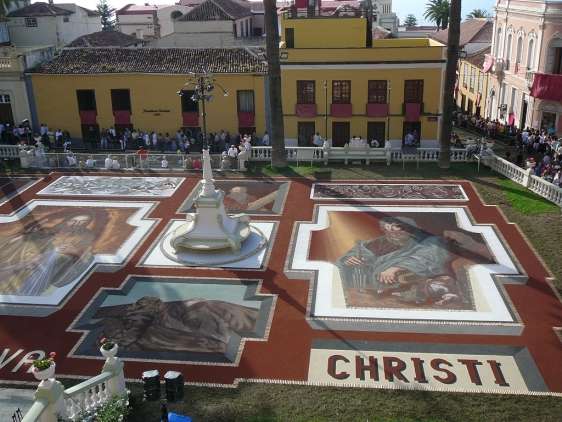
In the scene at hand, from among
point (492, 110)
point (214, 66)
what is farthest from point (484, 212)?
point (492, 110)

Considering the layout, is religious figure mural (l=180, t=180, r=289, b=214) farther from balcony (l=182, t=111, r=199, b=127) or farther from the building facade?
the building facade

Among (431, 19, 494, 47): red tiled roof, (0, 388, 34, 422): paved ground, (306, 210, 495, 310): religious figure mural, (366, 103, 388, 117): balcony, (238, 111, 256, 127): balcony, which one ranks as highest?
(431, 19, 494, 47): red tiled roof

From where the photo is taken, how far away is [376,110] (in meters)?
35.4

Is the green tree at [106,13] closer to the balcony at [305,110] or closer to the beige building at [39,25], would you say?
the beige building at [39,25]

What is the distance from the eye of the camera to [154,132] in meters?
38.2

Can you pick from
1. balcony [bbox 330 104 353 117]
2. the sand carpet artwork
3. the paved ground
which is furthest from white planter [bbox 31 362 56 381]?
balcony [bbox 330 104 353 117]

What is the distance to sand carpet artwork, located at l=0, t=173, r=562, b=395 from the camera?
1502 centimetres

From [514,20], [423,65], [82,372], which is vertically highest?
[514,20]

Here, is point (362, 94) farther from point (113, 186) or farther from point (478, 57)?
point (478, 57)

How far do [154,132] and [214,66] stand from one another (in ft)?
18.4

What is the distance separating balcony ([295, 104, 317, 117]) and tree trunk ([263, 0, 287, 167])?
497 centimetres

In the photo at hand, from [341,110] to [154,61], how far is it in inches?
485

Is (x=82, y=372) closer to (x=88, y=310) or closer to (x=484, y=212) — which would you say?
(x=88, y=310)

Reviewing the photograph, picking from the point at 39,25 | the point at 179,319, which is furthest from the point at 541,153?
the point at 39,25
